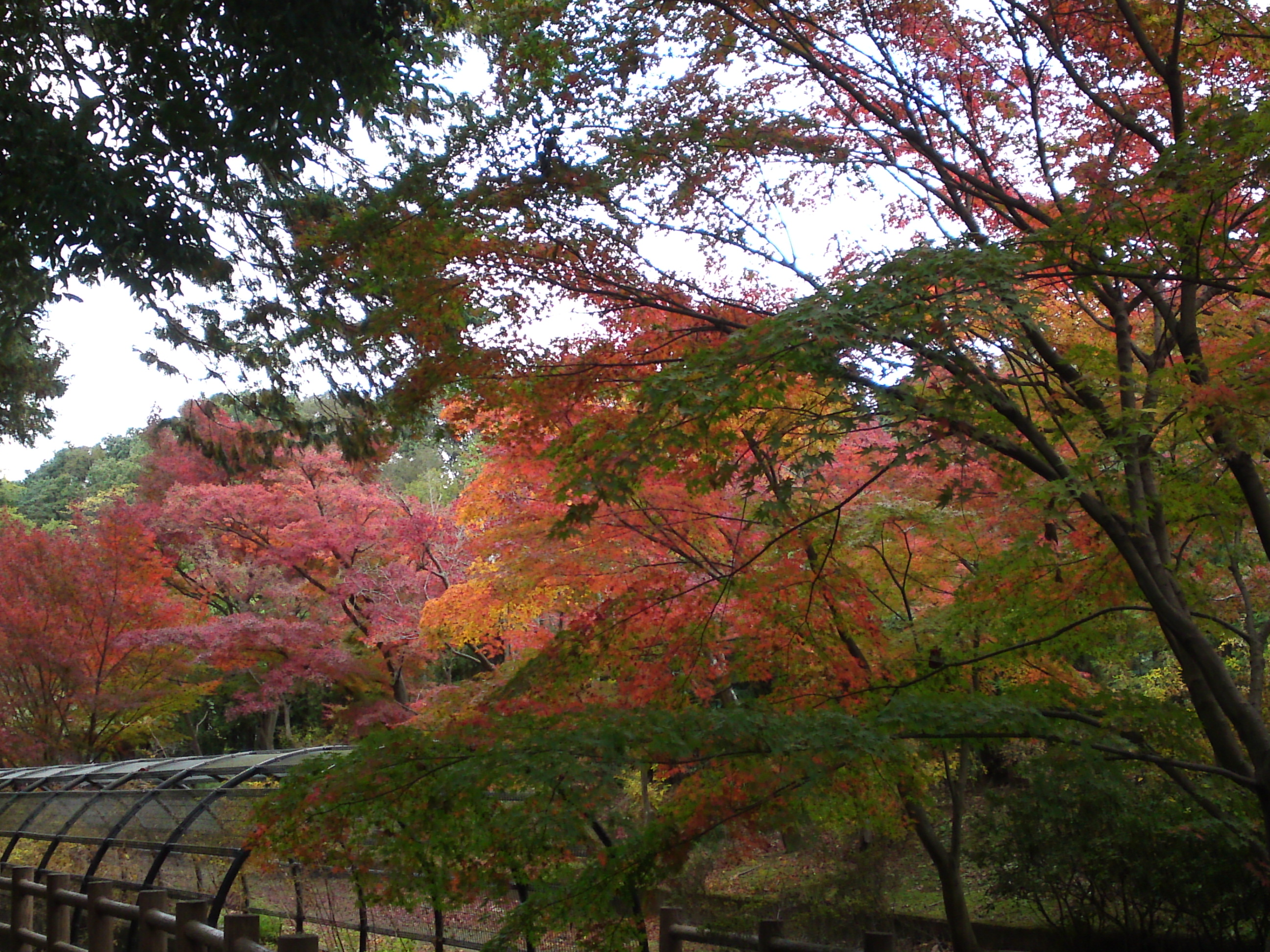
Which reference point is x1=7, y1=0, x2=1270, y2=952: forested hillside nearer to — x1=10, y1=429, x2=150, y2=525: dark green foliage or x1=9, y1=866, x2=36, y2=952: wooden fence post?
x1=9, y1=866, x2=36, y2=952: wooden fence post

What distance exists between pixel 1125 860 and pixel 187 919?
6.11m

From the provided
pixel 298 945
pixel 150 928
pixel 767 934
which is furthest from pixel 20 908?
pixel 767 934

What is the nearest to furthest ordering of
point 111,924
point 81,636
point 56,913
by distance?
point 111,924, point 56,913, point 81,636

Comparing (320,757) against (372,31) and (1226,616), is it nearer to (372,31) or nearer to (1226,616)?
(372,31)

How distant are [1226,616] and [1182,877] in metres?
2.25

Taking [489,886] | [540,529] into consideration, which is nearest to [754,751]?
[489,886]

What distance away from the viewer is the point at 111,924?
19.5 ft

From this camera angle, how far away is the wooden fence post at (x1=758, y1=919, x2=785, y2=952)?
4.43 m

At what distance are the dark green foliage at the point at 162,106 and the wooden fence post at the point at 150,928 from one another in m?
4.63

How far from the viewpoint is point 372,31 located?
7.04 metres

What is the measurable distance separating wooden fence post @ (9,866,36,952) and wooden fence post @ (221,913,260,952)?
3651mm

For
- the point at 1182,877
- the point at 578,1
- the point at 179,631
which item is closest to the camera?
the point at 578,1

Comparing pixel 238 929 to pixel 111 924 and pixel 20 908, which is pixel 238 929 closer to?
pixel 111 924

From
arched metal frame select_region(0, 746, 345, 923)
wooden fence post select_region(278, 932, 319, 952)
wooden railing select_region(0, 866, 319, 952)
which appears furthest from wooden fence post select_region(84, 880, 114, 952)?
wooden fence post select_region(278, 932, 319, 952)
